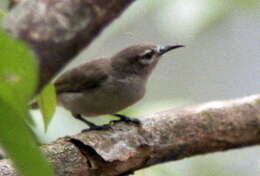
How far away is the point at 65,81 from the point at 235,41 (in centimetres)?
192

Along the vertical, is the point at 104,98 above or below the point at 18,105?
below

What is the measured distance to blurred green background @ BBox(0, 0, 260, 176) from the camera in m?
2.72

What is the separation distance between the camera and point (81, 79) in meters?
3.83

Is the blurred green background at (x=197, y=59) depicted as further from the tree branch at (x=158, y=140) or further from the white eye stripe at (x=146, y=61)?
the white eye stripe at (x=146, y=61)

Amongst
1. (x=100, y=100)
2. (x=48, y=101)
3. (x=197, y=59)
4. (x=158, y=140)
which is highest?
(x=48, y=101)

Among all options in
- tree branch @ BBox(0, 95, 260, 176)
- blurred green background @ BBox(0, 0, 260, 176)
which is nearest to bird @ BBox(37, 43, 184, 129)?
blurred green background @ BBox(0, 0, 260, 176)

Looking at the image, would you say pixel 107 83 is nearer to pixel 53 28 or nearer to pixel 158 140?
pixel 158 140

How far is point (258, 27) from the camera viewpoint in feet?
15.9

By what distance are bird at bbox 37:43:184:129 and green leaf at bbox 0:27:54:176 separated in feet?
8.75

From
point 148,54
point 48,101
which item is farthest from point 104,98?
point 48,101

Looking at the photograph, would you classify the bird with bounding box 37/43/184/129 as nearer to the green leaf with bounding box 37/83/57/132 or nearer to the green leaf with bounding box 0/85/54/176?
the green leaf with bounding box 37/83/57/132

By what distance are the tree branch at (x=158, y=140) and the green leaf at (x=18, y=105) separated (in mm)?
1538

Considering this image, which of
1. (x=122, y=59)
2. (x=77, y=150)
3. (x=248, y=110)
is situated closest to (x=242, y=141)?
(x=248, y=110)

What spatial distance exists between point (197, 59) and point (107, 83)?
168 cm
